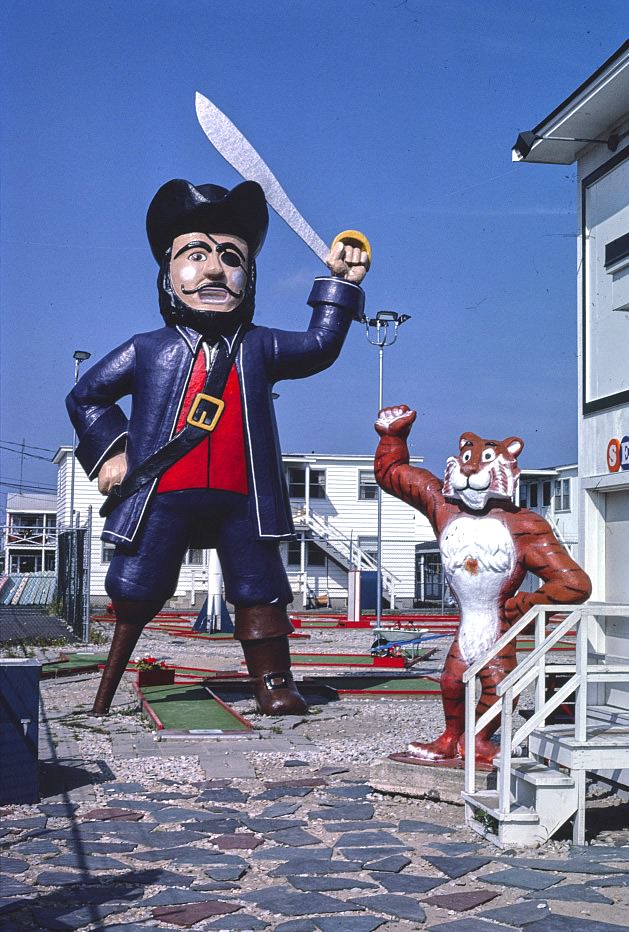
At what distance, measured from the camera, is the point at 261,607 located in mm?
9422

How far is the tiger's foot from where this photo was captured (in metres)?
6.71

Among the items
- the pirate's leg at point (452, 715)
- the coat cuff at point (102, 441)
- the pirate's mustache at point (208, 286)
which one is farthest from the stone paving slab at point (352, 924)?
the pirate's mustache at point (208, 286)

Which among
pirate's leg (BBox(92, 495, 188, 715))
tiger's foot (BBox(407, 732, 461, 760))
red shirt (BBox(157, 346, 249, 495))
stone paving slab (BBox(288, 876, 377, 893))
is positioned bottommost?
stone paving slab (BBox(288, 876, 377, 893))

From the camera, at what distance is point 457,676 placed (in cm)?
671

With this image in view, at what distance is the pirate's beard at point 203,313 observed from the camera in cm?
920

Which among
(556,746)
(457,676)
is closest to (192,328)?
(457,676)

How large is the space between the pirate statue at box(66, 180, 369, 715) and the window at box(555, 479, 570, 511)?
27.1m

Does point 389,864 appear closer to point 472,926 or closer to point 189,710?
point 472,926

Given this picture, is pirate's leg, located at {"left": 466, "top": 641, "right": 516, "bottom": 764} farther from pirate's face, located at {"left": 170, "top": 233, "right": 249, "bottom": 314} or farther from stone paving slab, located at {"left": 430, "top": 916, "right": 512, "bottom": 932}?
pirate's face, located at {"left": 170, "top": 233, "right": 249, "bottom": 314}

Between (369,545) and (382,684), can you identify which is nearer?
(382,684)

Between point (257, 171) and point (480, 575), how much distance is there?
15.0 ft

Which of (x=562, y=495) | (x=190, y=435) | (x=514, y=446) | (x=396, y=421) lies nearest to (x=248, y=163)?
(x=190, y=435)

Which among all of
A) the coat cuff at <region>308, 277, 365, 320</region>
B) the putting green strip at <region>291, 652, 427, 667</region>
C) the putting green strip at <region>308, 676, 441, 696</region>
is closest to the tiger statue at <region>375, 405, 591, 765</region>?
the coat cuff at <region>308, 277, 365, 320</region>

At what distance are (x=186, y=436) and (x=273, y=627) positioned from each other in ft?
6.27
